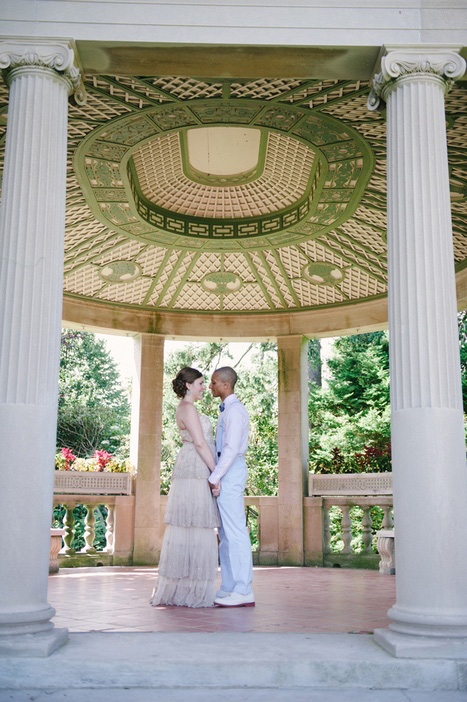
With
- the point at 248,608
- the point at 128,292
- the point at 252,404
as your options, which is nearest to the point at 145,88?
the point at 248,608

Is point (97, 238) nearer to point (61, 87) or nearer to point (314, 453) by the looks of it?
point (61, 87)

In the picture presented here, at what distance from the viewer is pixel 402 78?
22.2ft

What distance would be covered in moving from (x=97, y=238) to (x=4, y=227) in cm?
756

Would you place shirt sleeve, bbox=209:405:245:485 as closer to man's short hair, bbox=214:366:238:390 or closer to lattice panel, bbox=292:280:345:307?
man's short hair, bbox=214:366:238:390

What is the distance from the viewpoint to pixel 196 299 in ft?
54.3

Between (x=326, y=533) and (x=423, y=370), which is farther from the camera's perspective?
(x=326, y=533)

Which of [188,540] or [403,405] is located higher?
[403,405]

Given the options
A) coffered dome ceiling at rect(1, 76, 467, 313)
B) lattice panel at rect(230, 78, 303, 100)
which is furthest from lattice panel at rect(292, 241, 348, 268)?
lattice panel at rect(230, 78, 303, 100)

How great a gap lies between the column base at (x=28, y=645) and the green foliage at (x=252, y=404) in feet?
81.6

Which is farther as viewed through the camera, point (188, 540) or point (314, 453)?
point (314, 453)

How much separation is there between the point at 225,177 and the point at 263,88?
388cm

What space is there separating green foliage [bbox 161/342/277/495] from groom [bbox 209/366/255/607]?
2207cm

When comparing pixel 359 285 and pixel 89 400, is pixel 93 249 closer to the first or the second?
pixel 359 285

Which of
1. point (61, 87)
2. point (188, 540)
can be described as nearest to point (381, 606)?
point (188, 540)
